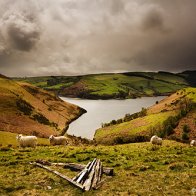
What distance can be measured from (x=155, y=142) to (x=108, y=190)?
2811 centimetres

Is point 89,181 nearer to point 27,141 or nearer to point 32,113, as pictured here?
point 27,141

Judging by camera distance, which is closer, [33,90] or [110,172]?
[110,172]

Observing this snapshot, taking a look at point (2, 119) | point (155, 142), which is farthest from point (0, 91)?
point (155, 142)

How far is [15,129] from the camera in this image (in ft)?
278

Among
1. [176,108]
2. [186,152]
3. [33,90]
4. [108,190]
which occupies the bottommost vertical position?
[108,190]

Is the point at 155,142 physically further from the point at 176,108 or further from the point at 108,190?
the point at 176,108

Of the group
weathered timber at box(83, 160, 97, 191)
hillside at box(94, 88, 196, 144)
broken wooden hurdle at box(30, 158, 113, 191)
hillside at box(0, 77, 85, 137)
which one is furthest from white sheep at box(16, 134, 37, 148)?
hillside at box(0, 77, 85, 137)

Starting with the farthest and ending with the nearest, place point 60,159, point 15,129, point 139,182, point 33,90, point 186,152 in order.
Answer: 1. point 33,90
2. point 15,129
3. point 186,152
4. point 60,159
5. point 139,182

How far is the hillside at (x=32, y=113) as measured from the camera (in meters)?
90.4

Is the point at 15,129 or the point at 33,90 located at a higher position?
the point at 33,90

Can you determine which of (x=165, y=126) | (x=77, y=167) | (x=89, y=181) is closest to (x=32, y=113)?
(x=165, y=126)

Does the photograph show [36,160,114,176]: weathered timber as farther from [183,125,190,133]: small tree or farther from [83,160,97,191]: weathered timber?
[183,125,190,133]: small tree

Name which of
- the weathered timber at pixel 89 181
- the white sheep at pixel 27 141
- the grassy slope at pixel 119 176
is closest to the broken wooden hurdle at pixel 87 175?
the weathered timber at pixel 89 181

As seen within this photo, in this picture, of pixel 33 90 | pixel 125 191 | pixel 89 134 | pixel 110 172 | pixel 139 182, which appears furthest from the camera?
pixel 33 90
